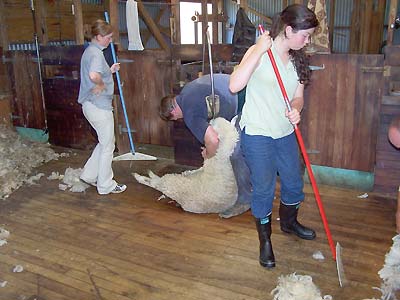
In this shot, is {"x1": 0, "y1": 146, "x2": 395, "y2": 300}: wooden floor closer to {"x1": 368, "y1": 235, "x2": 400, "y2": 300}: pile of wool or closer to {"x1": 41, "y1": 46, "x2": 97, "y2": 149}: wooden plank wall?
{"x1": 368, "y1": 235, "x2": 400, "y2": 300}: pile of wool

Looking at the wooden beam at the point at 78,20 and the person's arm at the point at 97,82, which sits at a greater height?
the wooden beam at the point at 78,20

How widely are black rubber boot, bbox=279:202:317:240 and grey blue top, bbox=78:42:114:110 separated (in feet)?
5.64

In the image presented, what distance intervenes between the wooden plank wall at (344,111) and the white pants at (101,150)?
1.66m

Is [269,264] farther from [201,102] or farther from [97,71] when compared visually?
[97,71]

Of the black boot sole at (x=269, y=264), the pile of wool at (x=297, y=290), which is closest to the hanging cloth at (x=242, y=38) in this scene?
the black boot sole at (x=269, y=264)

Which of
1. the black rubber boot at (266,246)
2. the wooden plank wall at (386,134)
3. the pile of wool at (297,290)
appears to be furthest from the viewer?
the wooden plank wall at (386,134)

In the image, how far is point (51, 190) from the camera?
155 inches

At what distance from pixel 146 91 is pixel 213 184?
1.78 metres

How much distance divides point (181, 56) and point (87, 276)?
7.96ft

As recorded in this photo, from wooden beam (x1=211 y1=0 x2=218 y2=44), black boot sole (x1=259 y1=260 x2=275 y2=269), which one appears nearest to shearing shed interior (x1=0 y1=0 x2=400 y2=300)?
black boot sole (x1=259 y1=260 x2=275 y2=269)

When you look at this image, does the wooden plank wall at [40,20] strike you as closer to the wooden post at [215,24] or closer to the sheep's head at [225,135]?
the wooden post at [215,24]

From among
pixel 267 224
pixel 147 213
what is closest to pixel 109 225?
pixel 147 213

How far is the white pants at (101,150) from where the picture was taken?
3.58 metres

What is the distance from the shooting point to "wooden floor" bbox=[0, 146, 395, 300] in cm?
236
